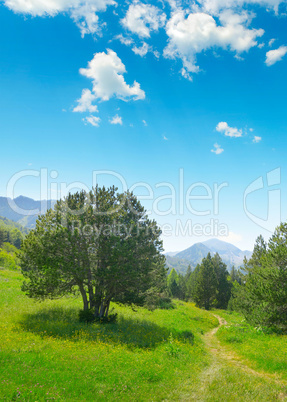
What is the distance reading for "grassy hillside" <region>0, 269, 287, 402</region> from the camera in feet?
28.0

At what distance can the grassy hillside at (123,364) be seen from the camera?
28.0ft

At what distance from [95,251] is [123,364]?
8622mm

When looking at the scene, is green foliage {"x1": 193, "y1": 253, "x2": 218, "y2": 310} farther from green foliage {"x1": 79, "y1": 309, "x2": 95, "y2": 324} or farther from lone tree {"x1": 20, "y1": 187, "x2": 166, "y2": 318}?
green foliage {"x1": 79, "y1": 309, "x2": 95, "y2": 324}

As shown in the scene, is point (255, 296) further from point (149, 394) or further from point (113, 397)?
point (113, 397)

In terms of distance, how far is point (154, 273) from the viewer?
2061 centimetres

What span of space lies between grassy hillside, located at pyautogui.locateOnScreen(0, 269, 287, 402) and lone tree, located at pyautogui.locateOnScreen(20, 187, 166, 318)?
2803mm

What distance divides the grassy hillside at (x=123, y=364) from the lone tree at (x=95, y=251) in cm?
280

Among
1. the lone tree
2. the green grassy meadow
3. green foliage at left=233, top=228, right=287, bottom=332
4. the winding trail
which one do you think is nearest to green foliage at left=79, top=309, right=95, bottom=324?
the lone tree

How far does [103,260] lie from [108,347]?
21.6 ft

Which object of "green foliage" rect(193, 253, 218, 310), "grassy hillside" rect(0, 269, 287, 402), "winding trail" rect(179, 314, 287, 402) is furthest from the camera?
"green foliage" rect(193, 253, 218, 310)

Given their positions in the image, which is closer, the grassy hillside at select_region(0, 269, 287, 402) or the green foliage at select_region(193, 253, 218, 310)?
the grassy hillside at select_region(0, 269, 287, 402)

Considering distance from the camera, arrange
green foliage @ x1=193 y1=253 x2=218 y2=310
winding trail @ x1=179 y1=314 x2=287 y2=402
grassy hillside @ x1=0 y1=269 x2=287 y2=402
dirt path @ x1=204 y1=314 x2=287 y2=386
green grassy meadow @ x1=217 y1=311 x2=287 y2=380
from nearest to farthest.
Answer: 1. grassy hillside @ x1=0 y1=269 x2=287 y2=402
2. winding trail @ x1=179 y1=314 x2=287 y2=402
3. dirt path @ x1=204 y1=314 x2=287 y2=386
4. green grassy meadow @ x1=217 y1=311 x2=287 y2=380
5. green foliage @ x1=193 y1=253 x2=218 y2=310

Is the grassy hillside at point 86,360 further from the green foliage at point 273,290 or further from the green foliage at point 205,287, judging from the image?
the green foliage at point 205,287

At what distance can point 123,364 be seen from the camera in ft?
36.9
